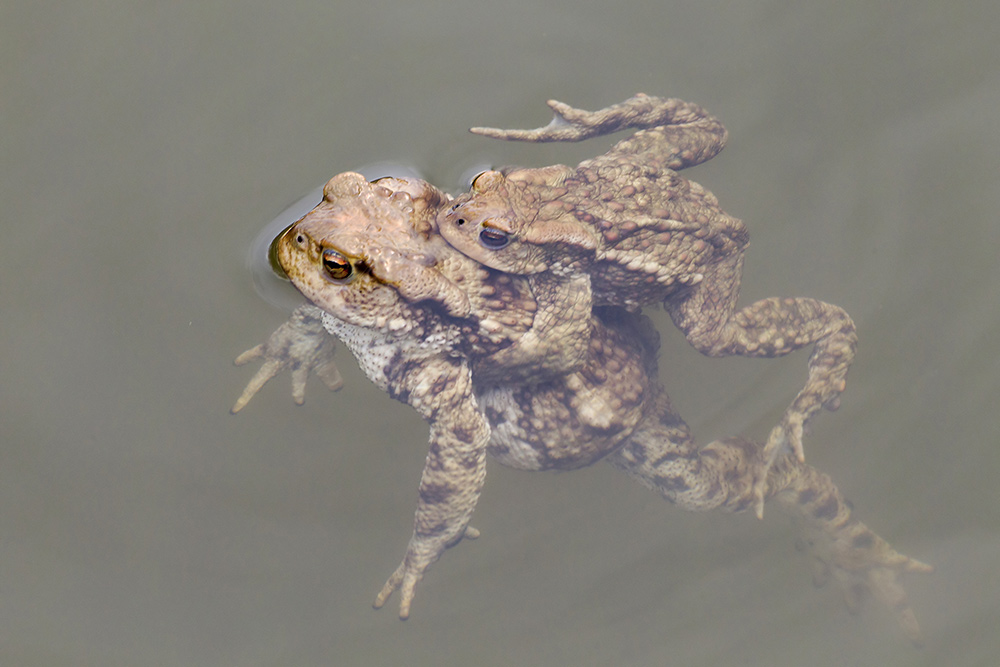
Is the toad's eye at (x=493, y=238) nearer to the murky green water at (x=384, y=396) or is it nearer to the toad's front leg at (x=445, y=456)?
the toad's front leg at (x=445, y=456)

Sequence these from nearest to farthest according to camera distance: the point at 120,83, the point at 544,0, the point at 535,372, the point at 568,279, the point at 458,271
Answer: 1. the point at 458,271
2. the point at 568,279
3. the point at 535,372
4. the point at 120,83
5. the point at 544,0

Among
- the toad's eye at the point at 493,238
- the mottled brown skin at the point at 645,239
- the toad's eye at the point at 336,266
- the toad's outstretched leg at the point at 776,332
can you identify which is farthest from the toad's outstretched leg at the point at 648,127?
the toad's eye at the point at 336,266

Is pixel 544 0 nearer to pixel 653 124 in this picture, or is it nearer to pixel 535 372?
pixel 653 124

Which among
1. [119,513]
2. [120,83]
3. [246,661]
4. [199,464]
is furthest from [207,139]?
[246,661]

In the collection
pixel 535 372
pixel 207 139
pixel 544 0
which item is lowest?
pixel 535 372

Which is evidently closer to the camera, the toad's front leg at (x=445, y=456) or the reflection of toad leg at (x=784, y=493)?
the toad's front leg at (x=445, y=456)

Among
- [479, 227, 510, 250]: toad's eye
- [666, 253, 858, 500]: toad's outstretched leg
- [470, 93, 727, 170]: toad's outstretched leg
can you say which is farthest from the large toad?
[470, 93, 727, 170]: toad's outstretched leg

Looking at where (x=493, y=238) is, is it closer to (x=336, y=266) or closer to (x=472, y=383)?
(x=336, y=266)

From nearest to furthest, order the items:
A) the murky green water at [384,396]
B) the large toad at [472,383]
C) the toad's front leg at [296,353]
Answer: the large toad at [472,383] → the toad's front leg at [296,353] → the murky green water at [384,396]
